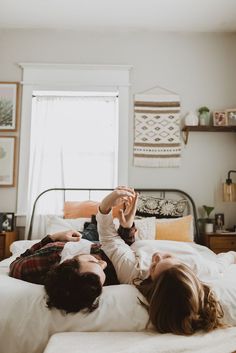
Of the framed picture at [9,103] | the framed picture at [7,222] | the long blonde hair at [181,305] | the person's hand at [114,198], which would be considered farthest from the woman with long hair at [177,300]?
the framed picture at [9,103]

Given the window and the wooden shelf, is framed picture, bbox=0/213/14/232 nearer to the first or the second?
the window

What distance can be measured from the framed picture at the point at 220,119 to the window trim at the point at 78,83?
35.4 inches

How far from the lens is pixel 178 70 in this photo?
340 centimetres

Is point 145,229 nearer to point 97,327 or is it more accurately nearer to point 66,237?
point 66,237

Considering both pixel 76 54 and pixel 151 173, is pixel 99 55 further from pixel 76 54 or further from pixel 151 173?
pixel 151 173

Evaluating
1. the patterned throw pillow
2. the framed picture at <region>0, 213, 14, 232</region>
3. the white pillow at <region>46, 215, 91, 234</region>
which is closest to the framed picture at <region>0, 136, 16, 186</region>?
the framed picture at <region>0, 213, 14, 232</region>

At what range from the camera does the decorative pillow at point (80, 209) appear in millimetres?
2920

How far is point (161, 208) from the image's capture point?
305cm

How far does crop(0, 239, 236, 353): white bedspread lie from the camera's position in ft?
3.24

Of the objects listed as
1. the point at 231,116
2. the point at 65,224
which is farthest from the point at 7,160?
the point at 231,116

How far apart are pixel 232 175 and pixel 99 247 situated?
217cm

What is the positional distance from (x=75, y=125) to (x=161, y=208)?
124 centimetres

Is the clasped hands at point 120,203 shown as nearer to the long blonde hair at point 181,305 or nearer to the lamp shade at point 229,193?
the long blonde hair at point 181,305

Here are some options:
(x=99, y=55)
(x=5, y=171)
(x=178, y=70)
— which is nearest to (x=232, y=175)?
(x=178, y=70)
